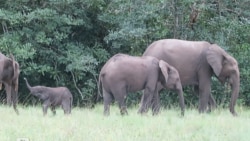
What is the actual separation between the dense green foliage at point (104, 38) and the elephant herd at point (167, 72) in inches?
193

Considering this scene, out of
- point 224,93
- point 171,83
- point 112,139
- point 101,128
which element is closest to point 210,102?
point 171,83

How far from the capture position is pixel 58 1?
21.4m

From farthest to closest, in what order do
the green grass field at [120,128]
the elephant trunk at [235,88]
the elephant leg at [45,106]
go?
1. the elephant trunk at [235,88]
2. the elephant leg at [45,106]
3. the green grass field at [120,128]

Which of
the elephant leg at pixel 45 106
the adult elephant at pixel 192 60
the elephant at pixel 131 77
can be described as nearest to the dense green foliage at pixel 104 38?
the adult elephant at pixel 192 60

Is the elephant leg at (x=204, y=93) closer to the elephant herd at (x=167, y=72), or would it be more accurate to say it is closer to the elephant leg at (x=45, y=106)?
the elephant herd at (x=167, y=72)

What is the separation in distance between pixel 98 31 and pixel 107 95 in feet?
33.9

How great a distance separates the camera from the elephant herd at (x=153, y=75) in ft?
44.2

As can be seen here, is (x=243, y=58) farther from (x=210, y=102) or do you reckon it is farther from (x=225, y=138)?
(x=225, y=138)

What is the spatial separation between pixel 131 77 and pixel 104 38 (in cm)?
824

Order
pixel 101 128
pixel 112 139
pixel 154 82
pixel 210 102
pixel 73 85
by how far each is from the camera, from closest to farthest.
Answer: pixel 112 139 → pixel 101 128 → pixel 154 82 → pixel 210 102 → pixel 73 85

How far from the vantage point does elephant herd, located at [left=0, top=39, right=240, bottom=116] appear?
13.5 m

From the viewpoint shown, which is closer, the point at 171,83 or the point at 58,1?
the point at 171,83

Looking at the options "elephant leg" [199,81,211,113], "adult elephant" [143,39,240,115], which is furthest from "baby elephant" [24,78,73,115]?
"elephant leg" [199,81,211,113]

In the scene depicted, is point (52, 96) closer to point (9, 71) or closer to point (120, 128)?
point (9, 71)
